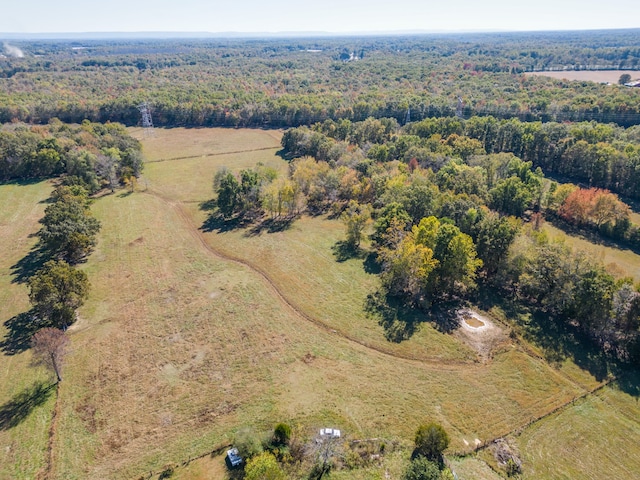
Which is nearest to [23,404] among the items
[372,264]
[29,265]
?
[29,265]

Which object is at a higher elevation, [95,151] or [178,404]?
[95,151]

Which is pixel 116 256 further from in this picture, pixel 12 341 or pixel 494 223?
pixel 494 223

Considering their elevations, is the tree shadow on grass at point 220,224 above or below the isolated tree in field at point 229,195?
below

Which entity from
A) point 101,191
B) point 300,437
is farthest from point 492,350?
point 101,191

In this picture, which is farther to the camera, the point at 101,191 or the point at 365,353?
the point at 101,191

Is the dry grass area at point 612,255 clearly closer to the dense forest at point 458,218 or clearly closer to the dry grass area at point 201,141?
the dense forest at point 458,218

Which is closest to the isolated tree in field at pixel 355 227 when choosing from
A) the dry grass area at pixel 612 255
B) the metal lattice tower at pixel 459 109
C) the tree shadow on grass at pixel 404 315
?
the tree shadow on grass at pixel 404 315

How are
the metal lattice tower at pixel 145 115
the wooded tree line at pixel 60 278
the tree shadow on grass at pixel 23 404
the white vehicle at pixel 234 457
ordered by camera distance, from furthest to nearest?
the metal lattice tower at pixel 145 115 → the wooded tree line at pixel 60 278 → the tree shadow on grass at pixel 23 404 → the white vehicle at pixel 234 457

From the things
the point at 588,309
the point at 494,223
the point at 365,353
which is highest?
the point at 494,223
